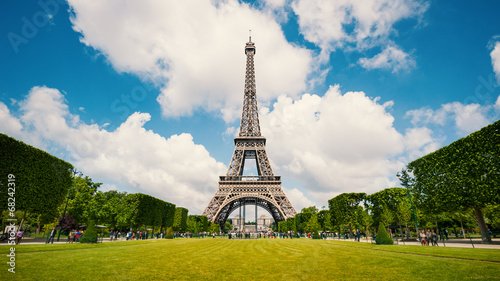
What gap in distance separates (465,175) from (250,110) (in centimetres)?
5055

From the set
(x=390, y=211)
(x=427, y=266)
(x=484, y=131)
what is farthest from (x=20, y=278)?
(x=390, y=211)

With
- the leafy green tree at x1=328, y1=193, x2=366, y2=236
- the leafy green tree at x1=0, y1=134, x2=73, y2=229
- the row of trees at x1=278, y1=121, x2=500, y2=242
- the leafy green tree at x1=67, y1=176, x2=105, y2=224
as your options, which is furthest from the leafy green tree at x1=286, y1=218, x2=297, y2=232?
the leafy green tree at x1=0, y1=134, x2=73, y2=229

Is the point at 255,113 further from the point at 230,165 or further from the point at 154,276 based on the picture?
the point at 154,276

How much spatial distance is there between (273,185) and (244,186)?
275 inches

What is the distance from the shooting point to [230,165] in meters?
58.3

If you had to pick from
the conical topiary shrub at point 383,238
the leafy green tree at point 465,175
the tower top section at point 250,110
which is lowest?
the conical topiary shrub at point 383,238

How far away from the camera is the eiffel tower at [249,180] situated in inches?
2066

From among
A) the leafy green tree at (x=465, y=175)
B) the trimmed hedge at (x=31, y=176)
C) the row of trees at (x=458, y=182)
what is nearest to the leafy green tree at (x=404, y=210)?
the row of trees at (x=458, y=182)

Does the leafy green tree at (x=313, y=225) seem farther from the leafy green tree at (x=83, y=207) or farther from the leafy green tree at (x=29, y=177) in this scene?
the leafy green tree at (x=29, y=177)

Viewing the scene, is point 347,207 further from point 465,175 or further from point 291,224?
point 465,175

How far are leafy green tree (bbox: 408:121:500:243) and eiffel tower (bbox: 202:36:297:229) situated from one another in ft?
93.2

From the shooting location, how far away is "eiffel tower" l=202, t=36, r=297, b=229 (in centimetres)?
5247

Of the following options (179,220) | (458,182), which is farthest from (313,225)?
(179,220)

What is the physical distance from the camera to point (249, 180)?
56.2 metres
